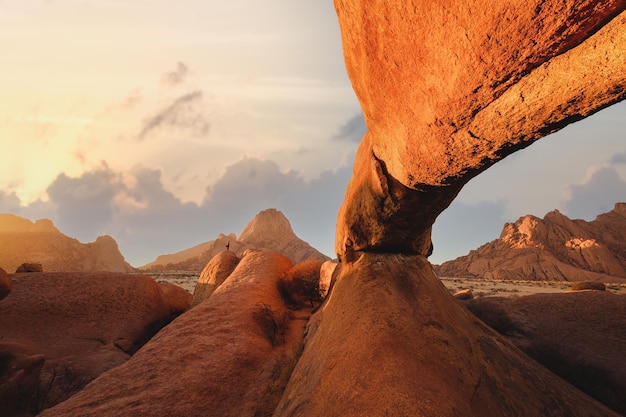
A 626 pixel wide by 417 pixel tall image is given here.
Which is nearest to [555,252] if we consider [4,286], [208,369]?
[208,369]

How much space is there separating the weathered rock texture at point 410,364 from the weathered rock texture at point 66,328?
452 cm

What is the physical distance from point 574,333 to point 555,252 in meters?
58.8

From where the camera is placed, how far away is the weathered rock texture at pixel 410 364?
308cm

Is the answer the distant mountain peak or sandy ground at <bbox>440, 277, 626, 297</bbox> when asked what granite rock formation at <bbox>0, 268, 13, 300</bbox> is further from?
the distant mountain peak

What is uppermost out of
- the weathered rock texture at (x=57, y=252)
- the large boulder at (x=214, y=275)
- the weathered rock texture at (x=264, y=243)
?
the weathered rock texture at (x=264, y=243)

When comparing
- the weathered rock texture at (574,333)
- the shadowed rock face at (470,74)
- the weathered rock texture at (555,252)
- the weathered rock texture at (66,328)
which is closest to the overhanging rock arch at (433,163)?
the shadowed rock face at (470,74)

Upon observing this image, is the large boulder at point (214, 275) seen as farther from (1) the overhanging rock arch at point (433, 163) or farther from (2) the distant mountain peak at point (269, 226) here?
(2) the distant mountain peak at point (269, 226)

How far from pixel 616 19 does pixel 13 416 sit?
8.35 metres

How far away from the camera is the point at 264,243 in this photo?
70.1 m

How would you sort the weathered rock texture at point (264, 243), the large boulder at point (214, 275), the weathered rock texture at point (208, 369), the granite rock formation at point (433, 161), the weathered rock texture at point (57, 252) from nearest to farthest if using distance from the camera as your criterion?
1. the granite rock formation at point (433, 161)
2. the weathered rock texture at point (208, 369)
3. the large boulder at point (214, 275)
4. the weathered rock texture at point (57, 252)
5. the weathered rock texture at point (264, 243)

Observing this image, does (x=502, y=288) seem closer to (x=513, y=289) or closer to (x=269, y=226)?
(x=513, y=289)

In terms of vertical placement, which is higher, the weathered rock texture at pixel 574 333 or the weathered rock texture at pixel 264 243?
the weathered rock texture at pixel 264 243

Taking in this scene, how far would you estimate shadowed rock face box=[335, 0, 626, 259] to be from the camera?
5.28ft

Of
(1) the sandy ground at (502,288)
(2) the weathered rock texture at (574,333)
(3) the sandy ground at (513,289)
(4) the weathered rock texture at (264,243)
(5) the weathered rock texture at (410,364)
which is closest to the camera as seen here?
(5) the weathered rock texture at (410,364)
